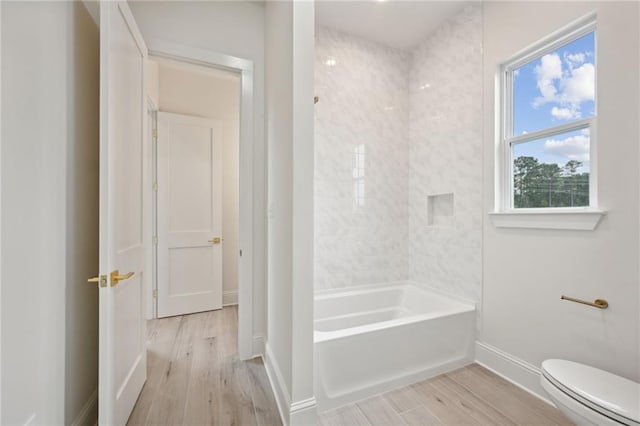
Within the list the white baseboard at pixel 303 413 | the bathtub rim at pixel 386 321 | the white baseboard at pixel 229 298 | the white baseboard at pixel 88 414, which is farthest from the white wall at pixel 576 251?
the white baseboard at pixel 229 298

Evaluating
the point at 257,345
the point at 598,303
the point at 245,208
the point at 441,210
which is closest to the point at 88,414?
the point at 257,345

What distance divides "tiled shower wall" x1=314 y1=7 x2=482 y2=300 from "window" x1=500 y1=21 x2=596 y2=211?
0.80 feet

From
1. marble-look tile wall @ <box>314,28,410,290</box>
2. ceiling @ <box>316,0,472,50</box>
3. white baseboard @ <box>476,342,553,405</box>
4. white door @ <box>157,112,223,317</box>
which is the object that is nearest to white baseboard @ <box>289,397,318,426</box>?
marble-look tile wall @ <box>314,28,410,290</box>

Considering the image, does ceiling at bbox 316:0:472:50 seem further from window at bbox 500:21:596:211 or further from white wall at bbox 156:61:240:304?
white wall at bbox 156:61:240:304

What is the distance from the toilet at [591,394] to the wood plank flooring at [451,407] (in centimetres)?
36

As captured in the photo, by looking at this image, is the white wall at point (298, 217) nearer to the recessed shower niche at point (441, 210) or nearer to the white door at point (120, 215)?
the white door at point (120, 215)

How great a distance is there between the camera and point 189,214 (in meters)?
3.14

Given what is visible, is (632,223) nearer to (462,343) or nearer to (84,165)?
(462,343)

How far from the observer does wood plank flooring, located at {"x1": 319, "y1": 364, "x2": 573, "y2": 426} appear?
1.53m

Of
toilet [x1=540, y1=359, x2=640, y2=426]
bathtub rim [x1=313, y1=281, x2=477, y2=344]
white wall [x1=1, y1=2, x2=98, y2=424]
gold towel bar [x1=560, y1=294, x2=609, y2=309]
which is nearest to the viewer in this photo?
white wall [x1=1, y1=2, x2=98, y2=424]

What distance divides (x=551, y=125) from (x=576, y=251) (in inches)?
33.9

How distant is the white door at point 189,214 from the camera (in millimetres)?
2996

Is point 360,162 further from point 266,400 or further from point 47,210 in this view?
point 47,210

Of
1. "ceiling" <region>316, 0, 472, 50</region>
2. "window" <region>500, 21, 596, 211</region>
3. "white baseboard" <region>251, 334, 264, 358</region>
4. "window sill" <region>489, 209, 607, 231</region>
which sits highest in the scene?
"ceiling" <region>316, 0, 472, 50</region>
